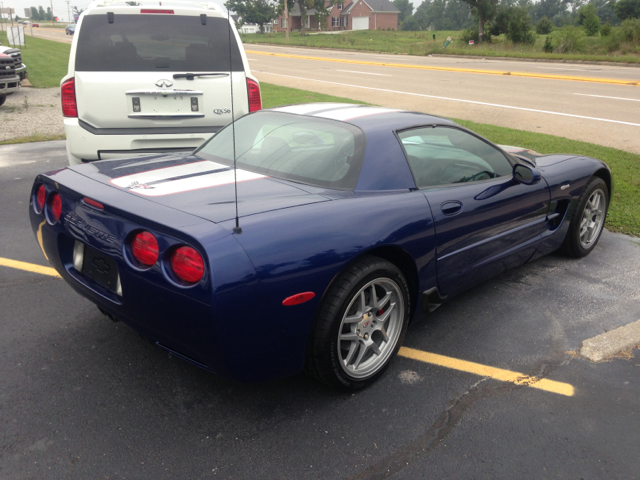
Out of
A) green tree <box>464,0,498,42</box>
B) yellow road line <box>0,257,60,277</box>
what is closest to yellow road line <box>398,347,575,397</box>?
yellow road line <box>0,257,60,277</box>

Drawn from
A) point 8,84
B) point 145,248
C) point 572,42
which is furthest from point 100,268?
point 572,42

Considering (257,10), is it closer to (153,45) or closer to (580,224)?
(153,45)

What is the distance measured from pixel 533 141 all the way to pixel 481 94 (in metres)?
6.86

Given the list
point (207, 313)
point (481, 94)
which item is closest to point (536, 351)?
point (207, 313)

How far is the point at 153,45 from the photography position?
558cm

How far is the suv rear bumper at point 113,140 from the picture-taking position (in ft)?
17.2

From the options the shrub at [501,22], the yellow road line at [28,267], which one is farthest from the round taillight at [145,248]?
the shrub at [501,22]

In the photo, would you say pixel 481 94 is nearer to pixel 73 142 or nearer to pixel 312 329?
pixel 73 142

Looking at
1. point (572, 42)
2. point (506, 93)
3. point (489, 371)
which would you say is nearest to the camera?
point (489, 371)

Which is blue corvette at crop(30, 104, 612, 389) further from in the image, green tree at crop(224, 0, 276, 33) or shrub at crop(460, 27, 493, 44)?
green tree at crop(224, 0, 276, 33)

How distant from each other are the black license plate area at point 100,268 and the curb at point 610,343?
2.70m

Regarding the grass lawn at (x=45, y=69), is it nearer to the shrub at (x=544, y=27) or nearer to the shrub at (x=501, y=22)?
the shrub at (x=501, y=22)

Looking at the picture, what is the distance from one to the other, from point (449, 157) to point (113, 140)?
328 centimetres

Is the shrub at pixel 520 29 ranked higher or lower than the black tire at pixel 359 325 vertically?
higher
